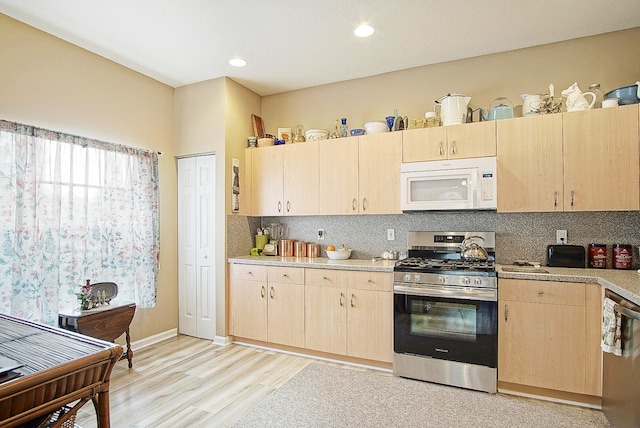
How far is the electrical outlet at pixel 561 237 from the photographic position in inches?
120

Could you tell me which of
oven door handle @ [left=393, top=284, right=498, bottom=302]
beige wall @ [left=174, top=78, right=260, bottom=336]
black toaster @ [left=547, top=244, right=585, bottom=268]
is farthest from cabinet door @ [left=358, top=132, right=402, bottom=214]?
beige wall @ [left=174, top=78, right=260, bottom=336]

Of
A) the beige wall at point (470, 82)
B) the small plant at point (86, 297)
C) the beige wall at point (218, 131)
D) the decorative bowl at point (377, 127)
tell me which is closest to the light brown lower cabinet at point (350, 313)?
the beige wall at point (218, 131)

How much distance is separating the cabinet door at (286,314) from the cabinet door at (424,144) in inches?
65.0

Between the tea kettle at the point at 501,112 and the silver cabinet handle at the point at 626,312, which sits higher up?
the tea kettle at the point at 501,112

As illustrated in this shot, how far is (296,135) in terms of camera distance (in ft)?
13.3

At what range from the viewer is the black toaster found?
2916 mm

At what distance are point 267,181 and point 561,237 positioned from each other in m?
2.93

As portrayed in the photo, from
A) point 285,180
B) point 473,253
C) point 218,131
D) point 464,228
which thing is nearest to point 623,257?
point 473,253

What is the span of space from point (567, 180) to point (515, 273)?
0.88m

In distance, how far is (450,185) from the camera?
3.07 metres

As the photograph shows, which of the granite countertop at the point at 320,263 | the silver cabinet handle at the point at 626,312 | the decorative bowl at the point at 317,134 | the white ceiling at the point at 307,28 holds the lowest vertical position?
the silver cabinet handle at the point at 626,312

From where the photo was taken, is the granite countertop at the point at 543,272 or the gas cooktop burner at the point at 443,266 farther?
the gas cooktop burner at the point at 443,266

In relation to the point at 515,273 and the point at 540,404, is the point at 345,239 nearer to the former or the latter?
the point at 515,273

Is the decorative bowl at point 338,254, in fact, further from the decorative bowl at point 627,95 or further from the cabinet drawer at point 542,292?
the decorative bowl at point 627,95
